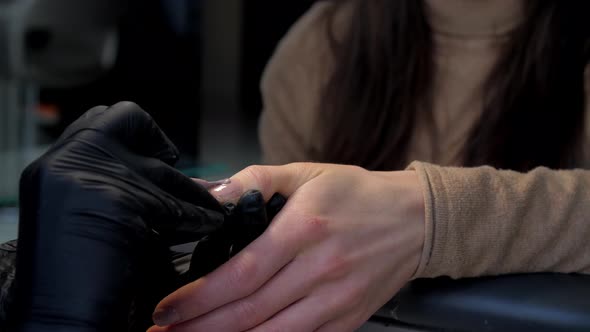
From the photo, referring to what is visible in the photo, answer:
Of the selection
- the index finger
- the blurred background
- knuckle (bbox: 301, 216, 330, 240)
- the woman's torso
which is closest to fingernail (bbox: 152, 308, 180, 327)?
the index finger

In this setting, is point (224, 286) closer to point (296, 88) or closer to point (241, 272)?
point (241, 272)

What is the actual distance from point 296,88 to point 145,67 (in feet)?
6.45

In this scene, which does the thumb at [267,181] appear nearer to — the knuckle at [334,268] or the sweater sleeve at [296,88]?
the knuckle at [334,268]

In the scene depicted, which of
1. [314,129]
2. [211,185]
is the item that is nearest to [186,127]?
[314,129]

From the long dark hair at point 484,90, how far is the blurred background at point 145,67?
0.81 ft

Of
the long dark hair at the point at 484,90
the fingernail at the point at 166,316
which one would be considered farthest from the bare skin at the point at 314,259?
the long dark hair at the point at 484,90

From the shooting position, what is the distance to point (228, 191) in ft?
1.55

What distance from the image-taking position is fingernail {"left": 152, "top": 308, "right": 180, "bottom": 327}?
438 mm

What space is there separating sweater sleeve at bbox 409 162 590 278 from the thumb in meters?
0.11

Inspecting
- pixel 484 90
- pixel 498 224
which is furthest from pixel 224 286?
pixel 484 90

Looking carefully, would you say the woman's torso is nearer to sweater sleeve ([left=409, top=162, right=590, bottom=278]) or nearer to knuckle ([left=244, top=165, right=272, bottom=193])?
sweater sleeve ([left=409, top=162, right=590, bottom=278])

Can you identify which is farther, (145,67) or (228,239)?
(145,67)

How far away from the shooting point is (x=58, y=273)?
380 millimetres

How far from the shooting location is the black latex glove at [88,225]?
1.25ft
